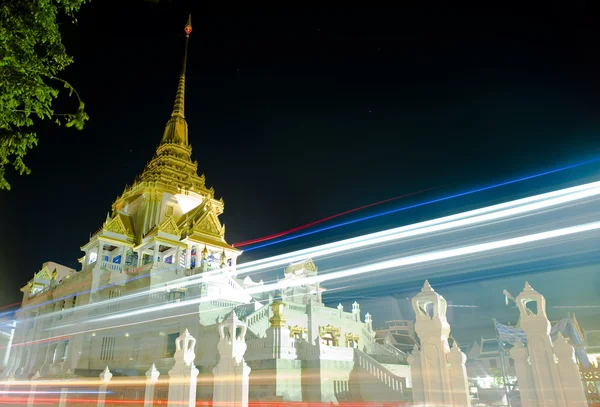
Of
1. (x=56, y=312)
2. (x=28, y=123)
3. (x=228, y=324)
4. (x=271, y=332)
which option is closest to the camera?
(x=28, y=123)

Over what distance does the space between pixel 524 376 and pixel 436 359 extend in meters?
1.82

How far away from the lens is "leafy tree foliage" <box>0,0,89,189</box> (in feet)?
24.0

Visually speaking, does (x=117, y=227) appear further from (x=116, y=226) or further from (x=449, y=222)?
(x=449, y=222)

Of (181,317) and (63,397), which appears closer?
(63,397)

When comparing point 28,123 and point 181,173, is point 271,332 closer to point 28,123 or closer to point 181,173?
point 28,123

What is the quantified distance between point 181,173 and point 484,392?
30.7 meters

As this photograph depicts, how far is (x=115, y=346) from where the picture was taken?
71.1 feet

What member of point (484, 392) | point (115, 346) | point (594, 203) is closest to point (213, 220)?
point (115, 346)

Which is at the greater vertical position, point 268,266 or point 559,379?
point 268,266

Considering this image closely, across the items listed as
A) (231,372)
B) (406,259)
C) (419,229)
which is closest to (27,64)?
(231,372)

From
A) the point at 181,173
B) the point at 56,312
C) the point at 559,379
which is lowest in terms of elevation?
the point at 559,379

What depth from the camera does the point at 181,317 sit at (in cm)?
1884

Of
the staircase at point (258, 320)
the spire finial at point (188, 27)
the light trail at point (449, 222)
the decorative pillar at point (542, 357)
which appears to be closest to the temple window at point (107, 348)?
the light trail at point (449, 222)

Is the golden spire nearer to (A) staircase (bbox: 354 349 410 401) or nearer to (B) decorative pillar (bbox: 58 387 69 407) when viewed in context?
(B) decorative pillar (bbox: 58 387 69 407)
